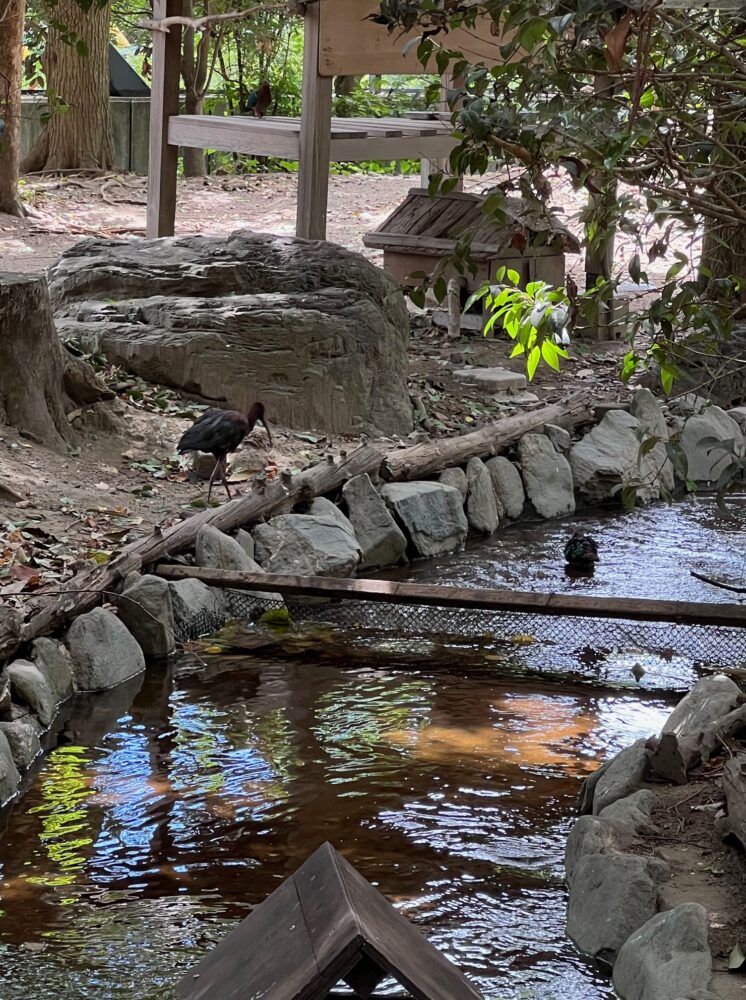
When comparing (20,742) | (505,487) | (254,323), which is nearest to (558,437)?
(505,487)

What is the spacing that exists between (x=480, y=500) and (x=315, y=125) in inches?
120

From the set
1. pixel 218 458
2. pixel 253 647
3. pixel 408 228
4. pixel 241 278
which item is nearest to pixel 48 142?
pixel 408 228

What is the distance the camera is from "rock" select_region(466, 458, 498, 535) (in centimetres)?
841

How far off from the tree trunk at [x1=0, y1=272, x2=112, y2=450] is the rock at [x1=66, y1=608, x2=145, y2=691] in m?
2.07

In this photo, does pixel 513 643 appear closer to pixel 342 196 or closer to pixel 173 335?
pixel 173 335

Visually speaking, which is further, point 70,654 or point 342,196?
point 342,196

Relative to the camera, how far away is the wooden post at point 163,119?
10594 mm

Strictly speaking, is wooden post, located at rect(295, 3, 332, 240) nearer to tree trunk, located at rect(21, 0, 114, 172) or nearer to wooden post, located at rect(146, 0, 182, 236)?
wooden post, located at rect(146, 0, 182, 236)

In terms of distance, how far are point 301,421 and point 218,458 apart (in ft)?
4.74

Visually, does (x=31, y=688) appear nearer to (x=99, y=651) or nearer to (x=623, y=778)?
(x=99, y=651)

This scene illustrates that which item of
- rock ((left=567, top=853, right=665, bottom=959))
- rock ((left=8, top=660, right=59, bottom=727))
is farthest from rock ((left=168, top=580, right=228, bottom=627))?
rock ((left=567, top=853, right=665, bottom=959))

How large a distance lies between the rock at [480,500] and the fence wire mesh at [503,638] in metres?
1.79

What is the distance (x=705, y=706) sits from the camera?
4.86m

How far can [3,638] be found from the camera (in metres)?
5.13
